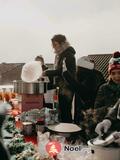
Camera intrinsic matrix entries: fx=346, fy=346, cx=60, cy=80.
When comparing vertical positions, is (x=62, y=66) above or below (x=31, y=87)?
above

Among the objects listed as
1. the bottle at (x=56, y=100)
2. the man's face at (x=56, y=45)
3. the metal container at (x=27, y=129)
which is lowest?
the metal container at (x=27, y=129)

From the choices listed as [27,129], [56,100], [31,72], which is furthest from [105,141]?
[31,72]

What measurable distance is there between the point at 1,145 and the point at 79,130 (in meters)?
1.52

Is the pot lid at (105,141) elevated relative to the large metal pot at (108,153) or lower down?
elevated

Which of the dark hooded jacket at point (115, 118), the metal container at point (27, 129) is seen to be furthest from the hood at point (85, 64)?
the dark hooded jacket at point (115, 118)

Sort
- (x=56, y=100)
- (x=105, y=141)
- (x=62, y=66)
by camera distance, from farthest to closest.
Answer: (x=62, y=66)
(x=56, y=100)
(x=105, y=141)

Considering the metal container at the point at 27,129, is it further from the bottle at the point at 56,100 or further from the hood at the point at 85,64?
the hood at the point at 85,64

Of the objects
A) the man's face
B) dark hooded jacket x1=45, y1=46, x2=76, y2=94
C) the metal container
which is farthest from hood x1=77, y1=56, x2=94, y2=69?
the metal container

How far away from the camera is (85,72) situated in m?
3.33

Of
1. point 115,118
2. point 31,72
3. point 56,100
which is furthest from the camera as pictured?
point 31,72

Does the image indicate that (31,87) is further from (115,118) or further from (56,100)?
(115,118)

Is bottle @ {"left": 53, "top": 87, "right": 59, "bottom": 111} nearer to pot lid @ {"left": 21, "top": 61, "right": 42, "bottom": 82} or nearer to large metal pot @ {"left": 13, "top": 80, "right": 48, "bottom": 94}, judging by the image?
large metal pot @ {"left": 13, "top": 80, "right": 48, "bottom": 94}

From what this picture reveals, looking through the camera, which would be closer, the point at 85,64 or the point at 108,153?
the point at 108,153

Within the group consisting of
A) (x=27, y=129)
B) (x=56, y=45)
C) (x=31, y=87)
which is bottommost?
(x=27, y=129)
